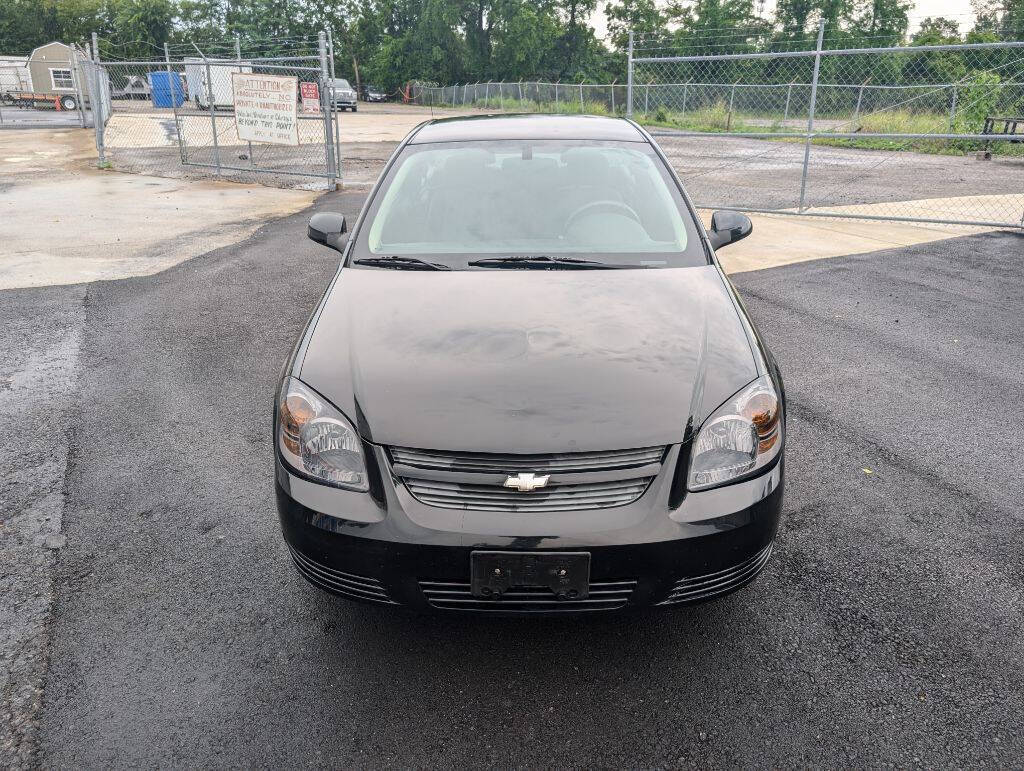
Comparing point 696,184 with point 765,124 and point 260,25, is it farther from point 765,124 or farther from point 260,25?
point 260,25

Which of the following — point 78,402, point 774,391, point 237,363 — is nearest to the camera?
point 774,391

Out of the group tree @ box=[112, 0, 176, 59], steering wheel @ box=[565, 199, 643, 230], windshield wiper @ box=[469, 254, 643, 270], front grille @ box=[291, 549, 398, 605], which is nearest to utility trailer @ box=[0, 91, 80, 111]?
tree @ box=[112, 0, 176, 59]

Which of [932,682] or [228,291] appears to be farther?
[228,291]

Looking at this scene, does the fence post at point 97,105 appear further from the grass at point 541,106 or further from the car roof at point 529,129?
the grass at point 541,106

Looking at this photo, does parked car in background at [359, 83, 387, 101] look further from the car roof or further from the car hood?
the car hood

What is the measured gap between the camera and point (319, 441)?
2367mm

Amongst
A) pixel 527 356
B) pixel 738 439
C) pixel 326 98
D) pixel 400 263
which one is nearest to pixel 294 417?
pixel 527 356

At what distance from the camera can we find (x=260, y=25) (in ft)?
199

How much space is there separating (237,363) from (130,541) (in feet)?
7.28

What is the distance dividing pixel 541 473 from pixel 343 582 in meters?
0.69

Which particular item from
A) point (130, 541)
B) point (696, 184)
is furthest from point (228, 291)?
point (696, 184)

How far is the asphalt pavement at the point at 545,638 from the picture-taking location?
215cm

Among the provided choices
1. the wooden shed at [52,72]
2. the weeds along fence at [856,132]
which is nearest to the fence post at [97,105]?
the weeds along fence at [856,132]

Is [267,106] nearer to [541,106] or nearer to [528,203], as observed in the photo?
[528,203]
